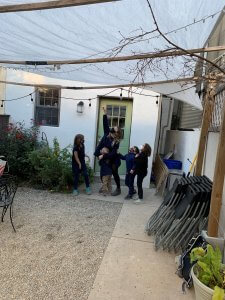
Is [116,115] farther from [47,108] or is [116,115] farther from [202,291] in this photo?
[202,291]

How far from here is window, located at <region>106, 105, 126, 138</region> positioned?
8.45 m

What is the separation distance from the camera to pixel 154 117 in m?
7.96

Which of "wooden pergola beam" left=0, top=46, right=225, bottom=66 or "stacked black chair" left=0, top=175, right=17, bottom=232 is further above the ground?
"wooden pergola beam" left=0, top=46, right=225, bottom=66

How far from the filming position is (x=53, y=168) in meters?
6.81

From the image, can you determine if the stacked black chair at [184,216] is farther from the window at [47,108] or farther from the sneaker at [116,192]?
the window at [47,108]

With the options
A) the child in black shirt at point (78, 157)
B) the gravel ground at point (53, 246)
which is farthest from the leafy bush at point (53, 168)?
the gravel ground at point (53, 246)

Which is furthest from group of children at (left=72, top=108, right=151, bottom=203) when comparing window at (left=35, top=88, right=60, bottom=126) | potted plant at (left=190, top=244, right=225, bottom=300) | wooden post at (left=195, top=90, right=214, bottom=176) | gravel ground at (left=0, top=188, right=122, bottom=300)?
potted plant at (left=190, top=244, right=225, bottom=300)

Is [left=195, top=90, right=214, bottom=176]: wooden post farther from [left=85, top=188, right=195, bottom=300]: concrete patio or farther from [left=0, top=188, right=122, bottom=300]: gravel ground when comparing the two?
[left=0, top=188, right=122, bottom=300]: gravel ground

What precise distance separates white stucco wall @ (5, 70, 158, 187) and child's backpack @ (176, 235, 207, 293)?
4666 millimetres

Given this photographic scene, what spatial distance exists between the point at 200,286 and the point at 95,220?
2861 mm

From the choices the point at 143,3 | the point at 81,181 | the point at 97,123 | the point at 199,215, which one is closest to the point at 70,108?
the point at 97,123

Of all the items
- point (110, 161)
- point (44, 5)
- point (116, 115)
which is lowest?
point (110, 161)

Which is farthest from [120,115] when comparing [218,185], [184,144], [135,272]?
[135,272]

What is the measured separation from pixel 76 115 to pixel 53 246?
16.3ft
